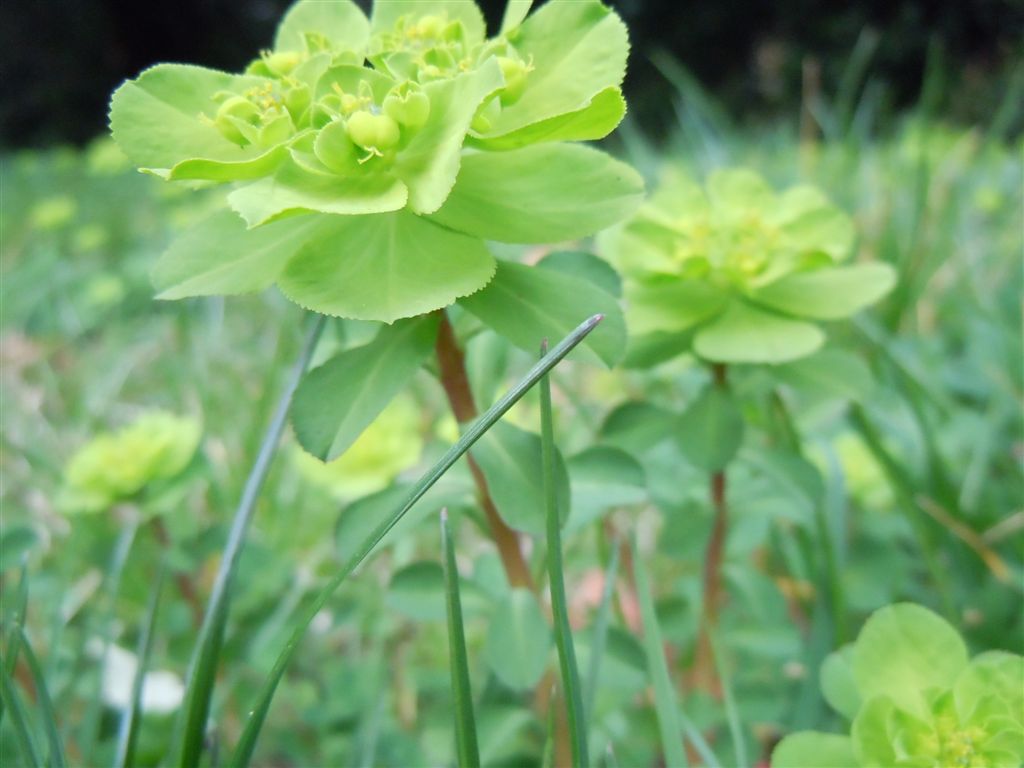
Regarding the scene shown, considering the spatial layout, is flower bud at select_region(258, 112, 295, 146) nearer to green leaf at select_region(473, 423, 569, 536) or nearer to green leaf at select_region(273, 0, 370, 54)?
green leaf at select_region(273, 0, 370, 54)

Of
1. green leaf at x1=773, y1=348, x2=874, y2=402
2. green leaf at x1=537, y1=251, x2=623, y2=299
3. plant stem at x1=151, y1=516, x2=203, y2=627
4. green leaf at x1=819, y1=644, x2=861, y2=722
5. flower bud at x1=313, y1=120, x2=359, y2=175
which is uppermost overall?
flower bud at x1=313, y1=120, x2=359, y2=175

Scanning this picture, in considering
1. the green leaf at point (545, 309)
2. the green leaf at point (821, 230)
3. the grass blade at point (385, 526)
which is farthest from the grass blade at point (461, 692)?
the green leaf at point (821, 230)

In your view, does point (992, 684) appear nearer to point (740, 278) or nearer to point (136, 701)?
point (740, 278)

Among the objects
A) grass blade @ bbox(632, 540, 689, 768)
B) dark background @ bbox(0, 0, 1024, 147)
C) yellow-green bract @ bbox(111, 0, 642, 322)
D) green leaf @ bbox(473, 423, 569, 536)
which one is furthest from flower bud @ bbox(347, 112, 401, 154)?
dark background @ bbox(0, 0, 1024, 147)

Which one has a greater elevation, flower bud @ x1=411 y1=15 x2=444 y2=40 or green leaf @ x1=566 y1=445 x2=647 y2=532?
flower bud @ x1=411 y1=15 x2=444 y2=40

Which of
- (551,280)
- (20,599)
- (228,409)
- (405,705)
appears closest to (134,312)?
(228,409)

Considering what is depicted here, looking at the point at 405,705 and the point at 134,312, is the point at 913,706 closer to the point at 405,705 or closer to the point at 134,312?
the point at 405,705

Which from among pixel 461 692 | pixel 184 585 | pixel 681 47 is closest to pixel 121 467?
pixel 184 585

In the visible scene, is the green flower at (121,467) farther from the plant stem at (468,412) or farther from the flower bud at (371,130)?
the flower bud at (371,130)
